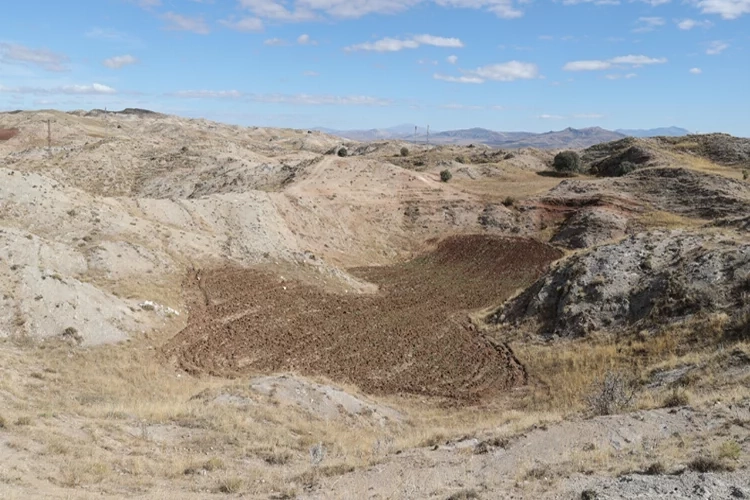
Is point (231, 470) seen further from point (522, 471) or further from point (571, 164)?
point (571, 164)

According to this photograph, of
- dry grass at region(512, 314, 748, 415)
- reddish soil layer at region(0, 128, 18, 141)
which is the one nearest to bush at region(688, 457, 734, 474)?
dry grass at region(512, 314, 748, 415)

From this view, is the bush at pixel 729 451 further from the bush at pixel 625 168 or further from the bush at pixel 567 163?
the bush at pixel 567 163

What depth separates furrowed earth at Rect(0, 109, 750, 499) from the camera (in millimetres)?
10922

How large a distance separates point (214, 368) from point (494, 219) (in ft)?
114

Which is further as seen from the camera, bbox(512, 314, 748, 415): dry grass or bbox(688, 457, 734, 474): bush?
bbox(512, 314, 748, 415): dry grass

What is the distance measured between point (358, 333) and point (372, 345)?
1548 millimetres

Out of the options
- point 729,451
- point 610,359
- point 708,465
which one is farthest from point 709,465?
point 610,359

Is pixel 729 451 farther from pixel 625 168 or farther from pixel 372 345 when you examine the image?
pixel 625 168

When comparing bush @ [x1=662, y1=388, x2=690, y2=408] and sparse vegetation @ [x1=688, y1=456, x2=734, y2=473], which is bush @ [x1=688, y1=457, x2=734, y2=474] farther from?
bush @ [x1=662, y1=388, x2=690, y2=408]

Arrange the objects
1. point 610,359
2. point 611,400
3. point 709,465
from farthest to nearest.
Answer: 1. point 610,359
2. point 611,400
3. point 709,465

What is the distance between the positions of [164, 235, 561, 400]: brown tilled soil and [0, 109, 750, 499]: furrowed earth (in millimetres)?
142

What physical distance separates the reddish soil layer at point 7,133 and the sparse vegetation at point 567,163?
8418 cm

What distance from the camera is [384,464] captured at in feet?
38.1

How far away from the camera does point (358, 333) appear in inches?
1046
